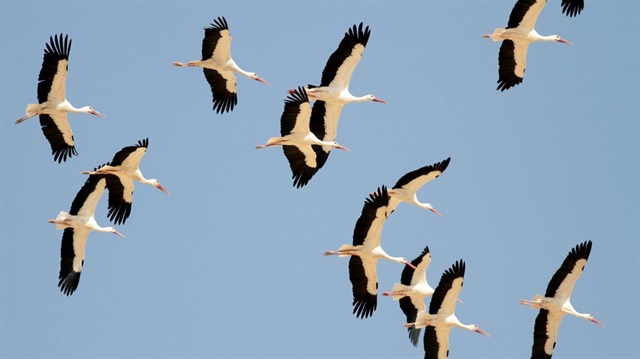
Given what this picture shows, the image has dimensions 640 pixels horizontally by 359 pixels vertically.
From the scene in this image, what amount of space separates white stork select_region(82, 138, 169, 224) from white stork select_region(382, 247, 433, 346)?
212 inches

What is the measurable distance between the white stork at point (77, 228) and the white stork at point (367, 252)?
15.7 ft

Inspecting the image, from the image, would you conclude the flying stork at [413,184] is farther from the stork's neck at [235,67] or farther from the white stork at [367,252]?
the stork's neck at [235,67]

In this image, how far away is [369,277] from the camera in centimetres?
3381

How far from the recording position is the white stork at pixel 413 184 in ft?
112

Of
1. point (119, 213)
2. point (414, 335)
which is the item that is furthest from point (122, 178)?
point (414, 335)

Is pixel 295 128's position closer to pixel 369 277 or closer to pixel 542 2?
pixel 369 277

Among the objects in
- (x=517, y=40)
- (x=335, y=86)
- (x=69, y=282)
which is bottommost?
(x=69, y=282)

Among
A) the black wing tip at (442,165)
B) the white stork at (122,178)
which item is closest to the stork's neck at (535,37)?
the black wing tip at (442,165)

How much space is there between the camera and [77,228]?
34250mm

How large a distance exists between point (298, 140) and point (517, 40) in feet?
17.5

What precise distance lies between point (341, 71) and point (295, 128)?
1770 millimetres

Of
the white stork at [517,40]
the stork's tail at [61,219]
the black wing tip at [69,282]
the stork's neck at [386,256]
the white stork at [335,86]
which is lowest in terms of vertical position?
the black wing tip at [69,282]

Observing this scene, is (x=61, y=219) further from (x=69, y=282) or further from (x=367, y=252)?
(x=367, y=252)

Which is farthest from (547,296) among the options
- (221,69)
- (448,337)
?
(221,69)
